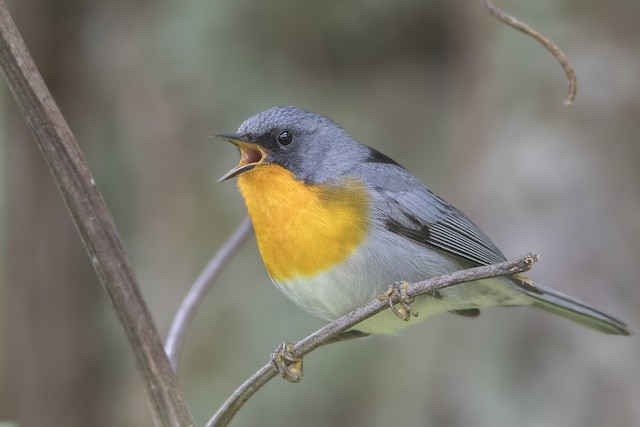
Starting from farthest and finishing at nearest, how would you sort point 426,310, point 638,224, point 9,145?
point 9,145
point 638,224
point 426,310

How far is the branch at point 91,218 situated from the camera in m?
1.63

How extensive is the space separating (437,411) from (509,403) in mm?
606

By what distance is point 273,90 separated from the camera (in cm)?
648

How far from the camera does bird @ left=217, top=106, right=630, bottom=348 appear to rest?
3021mm

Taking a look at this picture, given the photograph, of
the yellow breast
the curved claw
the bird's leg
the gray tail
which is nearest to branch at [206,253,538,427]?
the bird's leg

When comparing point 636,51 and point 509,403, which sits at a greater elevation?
point 636,51

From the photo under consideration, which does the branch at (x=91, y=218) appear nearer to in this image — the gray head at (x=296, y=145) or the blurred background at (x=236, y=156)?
the gray head at (x=296, y=145)

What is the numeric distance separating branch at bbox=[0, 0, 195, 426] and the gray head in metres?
1.45

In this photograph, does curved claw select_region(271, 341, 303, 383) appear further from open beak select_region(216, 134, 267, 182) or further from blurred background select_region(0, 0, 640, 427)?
blurred background select_region(0, 0, 640, 427)

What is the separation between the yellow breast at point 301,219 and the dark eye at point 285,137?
17 centimetres

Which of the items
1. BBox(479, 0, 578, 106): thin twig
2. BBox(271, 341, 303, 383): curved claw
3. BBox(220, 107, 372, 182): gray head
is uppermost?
BBox(220, 107, 372, 182): gray head

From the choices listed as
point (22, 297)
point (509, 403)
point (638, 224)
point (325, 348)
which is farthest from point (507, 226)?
point (22, 297)

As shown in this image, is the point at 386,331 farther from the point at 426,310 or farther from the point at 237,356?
the point at 237,356

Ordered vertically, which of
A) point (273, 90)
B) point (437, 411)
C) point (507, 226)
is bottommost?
point (437, 411)
